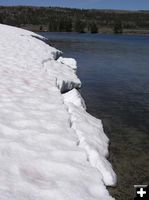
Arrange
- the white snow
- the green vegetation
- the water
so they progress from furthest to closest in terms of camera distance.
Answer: the green vegetation → the water → the white snow

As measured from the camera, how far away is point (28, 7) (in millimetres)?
198750

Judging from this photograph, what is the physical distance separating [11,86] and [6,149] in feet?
Result: 14.5

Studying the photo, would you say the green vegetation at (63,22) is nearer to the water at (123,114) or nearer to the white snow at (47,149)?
the water at (123,114)

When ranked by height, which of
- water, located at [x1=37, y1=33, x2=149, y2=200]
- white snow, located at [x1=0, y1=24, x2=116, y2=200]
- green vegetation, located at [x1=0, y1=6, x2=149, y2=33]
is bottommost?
green vegetation, located at [x1=0, y1=6, x2=149, y2=33]

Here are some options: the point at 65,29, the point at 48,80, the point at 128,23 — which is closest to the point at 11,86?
the point at 48,80

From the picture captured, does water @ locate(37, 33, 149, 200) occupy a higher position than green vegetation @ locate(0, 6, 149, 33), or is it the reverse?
water @ locate(37, 33, 149, 200)

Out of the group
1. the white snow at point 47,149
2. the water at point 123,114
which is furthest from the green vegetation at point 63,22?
the white snow at point 47,149

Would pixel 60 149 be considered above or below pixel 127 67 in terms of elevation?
above

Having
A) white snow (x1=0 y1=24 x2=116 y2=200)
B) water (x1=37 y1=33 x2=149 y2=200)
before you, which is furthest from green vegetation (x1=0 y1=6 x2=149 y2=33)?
white snow (x1=0 y1=24 x2=116 y2=200)

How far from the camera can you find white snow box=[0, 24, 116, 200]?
5.19 m

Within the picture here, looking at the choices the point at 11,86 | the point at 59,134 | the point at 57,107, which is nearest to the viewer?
the point at 59,134

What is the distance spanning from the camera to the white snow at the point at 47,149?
5188 millimetres

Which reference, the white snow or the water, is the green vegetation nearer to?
the water

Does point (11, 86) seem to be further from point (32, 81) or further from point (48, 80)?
point (48, 80)
